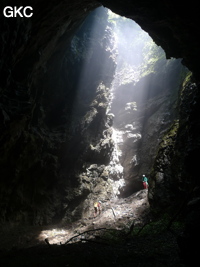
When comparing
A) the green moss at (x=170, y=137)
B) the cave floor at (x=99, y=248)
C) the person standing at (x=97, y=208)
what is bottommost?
the cave floor at (x=99, y=248)

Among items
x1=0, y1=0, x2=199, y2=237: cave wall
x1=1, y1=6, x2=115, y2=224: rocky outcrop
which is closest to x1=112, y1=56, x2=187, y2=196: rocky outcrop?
x1=1, y1=6, x2=115, y2=224: rocky outcrop

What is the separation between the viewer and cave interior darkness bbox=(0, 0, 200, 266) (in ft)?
30.2

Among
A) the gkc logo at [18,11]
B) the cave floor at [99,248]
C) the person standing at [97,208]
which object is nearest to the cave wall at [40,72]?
the gkc logo at [18,11]

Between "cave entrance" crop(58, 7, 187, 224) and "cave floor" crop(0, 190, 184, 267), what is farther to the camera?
"cave entrance" crop(58, 7, 187, 224)

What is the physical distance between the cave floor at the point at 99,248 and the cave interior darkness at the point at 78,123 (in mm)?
250

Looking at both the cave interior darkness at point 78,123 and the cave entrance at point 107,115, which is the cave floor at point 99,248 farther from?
the cave entrance at point 107,115

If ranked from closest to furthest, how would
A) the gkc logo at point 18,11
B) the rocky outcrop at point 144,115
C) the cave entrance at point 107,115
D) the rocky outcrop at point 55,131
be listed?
the gkc logo at point 18,11 < the rocky outcrop at point 55,131 < the cave entrance at point 107,115 < the rocky outcrop at point 144,115

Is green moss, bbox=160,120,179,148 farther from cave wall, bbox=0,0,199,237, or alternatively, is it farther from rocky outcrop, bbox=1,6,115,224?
rocky outcrop, bbox=1,6,115,224

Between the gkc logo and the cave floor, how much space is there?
9461 mm

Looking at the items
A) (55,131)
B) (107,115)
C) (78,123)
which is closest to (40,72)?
(55,131)

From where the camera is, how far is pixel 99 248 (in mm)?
7469

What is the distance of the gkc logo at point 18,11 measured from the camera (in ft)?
27.0

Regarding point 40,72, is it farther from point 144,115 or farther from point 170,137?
point 144,115

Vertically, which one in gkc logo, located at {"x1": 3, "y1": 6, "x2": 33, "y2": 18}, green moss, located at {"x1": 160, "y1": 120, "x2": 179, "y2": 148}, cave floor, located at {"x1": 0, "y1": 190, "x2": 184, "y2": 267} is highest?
A: gkc logo, located at {"x1": 3, "y1": 6, "x2": 33, "y2": 18}
